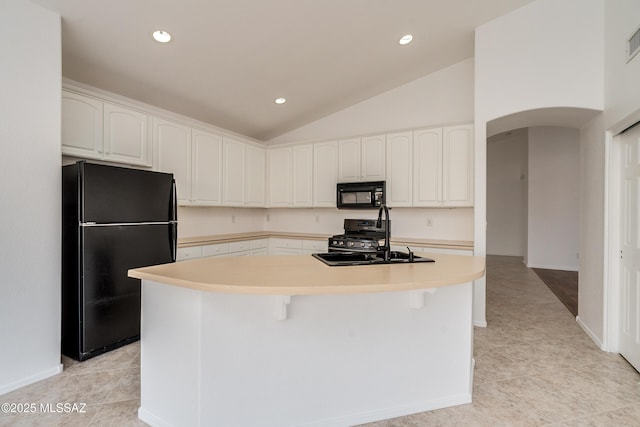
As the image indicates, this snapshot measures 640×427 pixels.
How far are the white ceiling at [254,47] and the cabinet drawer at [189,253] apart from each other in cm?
178

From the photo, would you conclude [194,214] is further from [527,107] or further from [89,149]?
A: [527,107]

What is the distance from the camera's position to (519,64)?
3.12m

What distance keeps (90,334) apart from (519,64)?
15.5ft

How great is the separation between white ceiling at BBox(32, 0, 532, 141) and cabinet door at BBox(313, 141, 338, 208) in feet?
2.42

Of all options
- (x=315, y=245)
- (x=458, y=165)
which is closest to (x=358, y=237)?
(x=315, y=245)

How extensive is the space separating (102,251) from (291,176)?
2860 millimetres

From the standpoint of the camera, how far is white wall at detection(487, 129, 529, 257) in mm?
7516

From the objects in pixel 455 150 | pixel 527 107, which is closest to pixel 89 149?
pixel 455 150

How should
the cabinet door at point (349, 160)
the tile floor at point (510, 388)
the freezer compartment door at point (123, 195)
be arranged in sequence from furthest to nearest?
the cabinet door at point (349, 160) → the freezer compartment door at point (123, 195) → the tile floor at point (510, 388)

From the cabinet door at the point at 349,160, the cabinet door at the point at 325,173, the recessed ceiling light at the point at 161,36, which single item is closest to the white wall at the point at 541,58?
the cabinet door at the point at 349,160

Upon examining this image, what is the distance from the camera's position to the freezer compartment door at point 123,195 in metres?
2.43

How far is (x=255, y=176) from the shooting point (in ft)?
16.0

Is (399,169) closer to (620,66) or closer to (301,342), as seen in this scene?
(620,66)

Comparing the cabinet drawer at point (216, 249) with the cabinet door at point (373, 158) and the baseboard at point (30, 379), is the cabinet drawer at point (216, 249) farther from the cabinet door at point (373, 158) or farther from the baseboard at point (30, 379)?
the cabinet door at point (373, 158)
